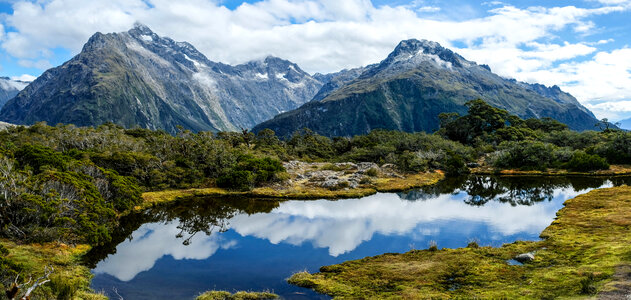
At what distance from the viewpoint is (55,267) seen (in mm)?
26078

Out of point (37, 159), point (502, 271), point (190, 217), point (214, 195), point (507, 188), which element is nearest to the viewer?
point (502, 271)

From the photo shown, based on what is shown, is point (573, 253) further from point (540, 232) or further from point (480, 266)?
point (540, 232)

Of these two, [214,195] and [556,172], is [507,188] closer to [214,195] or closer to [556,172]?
[556,172]

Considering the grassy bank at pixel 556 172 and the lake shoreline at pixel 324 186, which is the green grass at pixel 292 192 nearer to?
the lake shoreline at pixel 324 186

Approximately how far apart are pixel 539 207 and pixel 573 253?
967 inches

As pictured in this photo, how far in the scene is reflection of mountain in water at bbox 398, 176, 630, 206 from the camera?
55.9 meters

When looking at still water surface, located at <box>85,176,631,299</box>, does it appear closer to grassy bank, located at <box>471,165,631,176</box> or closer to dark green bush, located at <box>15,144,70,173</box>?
dark green bush, located at <box>15,144,70,173</box>

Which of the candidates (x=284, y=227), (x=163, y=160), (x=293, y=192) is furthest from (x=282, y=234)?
(x=163, y=160)

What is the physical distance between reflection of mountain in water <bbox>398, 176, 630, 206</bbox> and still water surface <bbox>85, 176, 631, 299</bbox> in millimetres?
406

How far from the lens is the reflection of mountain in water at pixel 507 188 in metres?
55.9

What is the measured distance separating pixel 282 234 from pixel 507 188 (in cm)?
4620

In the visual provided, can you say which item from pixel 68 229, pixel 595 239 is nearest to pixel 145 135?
pixel 68 229

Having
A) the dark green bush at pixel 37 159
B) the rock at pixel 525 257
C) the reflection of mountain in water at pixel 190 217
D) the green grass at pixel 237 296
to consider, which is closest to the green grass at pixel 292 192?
the reflection of mountain in water at pixel 190 217

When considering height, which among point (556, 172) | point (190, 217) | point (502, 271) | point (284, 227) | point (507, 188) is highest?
point (556, 172)
